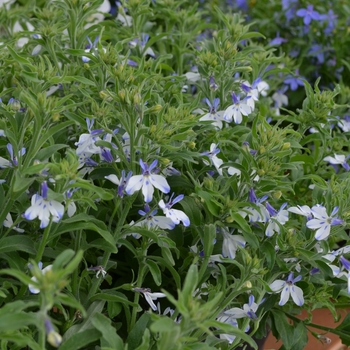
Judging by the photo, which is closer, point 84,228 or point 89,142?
point 84,228

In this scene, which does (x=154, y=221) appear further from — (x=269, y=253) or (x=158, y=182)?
(x=269, y=253)

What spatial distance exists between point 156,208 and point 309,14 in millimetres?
1264

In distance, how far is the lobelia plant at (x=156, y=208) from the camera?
33.4 inches

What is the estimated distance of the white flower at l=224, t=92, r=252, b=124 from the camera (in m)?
1.16

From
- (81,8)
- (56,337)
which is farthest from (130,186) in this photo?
(81,8)

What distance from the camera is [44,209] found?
0.84 metres

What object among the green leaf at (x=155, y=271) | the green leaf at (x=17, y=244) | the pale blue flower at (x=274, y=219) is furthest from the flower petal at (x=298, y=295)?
the green leaf at (x=17, y=244)

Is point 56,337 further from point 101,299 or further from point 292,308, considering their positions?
point 292,308

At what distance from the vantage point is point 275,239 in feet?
3.53

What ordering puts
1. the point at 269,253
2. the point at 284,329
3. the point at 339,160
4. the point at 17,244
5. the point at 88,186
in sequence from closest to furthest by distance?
the point at 88,186 < the point at 17,244 < the point at 269,253 < the point at 284,329 < the point at 339,160

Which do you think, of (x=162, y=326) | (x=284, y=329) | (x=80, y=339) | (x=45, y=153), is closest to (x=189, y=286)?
(x=162, y=326)

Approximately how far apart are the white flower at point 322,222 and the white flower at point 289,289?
3.9 inches

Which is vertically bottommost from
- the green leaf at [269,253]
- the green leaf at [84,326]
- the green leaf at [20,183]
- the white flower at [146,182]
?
the green leaf at [84,326]

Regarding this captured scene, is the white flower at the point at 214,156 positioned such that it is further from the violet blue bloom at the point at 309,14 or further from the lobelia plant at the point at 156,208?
the violet blue bloom at the point at 309,14
